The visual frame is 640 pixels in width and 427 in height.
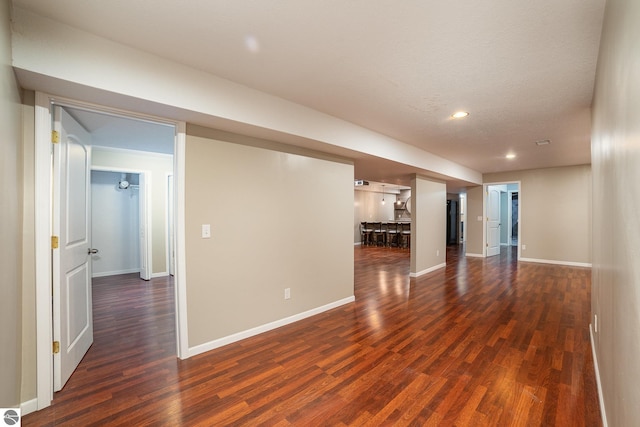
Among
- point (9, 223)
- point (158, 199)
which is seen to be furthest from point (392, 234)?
point (9, 223)

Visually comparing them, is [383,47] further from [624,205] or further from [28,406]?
[28,406]

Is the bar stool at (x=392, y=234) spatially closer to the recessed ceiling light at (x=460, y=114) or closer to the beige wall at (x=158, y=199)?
the recessed ceiling light at (x=460, y=114)

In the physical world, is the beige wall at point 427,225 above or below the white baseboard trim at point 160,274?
above

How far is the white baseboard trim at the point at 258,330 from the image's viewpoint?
2666 millimetres

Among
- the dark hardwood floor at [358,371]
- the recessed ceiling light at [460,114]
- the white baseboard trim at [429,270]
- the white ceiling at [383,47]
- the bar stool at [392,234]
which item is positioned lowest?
the dark hardwood floor at [358,371]

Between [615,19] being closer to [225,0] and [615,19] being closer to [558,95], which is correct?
[558,95]

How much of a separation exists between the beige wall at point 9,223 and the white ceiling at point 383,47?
438 millimetres

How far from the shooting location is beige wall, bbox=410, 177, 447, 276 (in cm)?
584

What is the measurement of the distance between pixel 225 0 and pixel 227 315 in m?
2.60

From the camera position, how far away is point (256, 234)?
308 cm

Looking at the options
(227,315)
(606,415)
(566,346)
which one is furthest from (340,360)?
(566,346)

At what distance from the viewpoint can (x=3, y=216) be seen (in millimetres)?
1524

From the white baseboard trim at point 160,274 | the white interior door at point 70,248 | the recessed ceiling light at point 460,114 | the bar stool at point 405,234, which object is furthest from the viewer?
the bar stool at point 405,234

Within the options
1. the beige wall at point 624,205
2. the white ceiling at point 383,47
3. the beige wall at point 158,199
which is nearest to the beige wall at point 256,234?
the white ceiling at point 383,47
